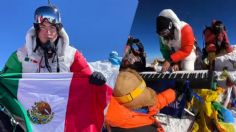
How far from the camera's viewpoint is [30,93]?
57.4 inches

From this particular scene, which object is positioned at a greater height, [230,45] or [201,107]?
[230,45]

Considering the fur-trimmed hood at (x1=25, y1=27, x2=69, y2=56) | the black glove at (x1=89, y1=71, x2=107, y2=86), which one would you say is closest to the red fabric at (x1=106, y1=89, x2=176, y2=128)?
the black glove at (x1=89, y1=71, x2=107, y2=86)

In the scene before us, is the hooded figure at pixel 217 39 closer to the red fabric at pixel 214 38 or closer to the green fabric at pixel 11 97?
the red fabric at pixel 214 38

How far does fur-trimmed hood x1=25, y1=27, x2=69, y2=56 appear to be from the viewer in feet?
4.75

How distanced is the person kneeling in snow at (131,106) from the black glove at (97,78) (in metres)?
0.13

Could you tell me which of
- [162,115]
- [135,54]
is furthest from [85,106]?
[162,115]

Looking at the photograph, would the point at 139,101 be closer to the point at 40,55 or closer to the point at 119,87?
the point at 119,87

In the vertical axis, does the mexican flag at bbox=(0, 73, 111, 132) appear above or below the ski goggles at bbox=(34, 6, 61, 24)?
below

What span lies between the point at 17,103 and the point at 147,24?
2.54 ft

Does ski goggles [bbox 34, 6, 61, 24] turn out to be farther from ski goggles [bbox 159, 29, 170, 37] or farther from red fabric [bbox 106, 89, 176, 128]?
ski goggles [bbox 159, 29, 170, 37]

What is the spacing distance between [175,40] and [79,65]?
0.47 m

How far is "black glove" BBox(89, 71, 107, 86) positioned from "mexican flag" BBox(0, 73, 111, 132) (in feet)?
0.16

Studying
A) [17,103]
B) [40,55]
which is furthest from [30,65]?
[17,103]

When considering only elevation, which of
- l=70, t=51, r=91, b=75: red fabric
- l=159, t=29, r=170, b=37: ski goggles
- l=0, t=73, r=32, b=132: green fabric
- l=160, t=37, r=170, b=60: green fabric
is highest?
l=159, t=29, r=170, b=37: ski goggles
